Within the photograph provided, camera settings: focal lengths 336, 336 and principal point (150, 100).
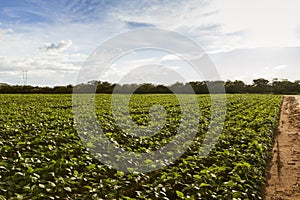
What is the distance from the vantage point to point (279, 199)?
6.57m

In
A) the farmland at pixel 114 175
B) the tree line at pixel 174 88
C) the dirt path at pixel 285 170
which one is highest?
the tree line at pixel 174 88

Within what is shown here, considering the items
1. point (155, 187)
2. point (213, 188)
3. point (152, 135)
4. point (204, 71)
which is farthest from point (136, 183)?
point (204, 71)

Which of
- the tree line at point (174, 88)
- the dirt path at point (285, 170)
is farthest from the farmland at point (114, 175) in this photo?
A: the tree line at point (174, 88)

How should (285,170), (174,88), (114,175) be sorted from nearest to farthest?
(114,175) → (285,170) → (174,88)

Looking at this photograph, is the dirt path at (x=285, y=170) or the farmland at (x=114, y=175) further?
the dirt path at (x=285, y=170)

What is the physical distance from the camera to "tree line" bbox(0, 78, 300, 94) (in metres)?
57.2

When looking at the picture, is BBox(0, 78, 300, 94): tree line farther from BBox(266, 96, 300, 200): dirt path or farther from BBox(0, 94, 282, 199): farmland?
BBox(0, 94, 282, 199): farmland

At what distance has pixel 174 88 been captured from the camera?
67.9 metres

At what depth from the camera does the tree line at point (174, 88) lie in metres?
57.2

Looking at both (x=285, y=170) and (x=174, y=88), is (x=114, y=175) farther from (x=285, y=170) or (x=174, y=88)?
(x=174, y=88)

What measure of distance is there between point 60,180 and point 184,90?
59.5 meters

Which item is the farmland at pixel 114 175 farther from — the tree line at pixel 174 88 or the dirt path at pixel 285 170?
the tree line at pixel 174 88

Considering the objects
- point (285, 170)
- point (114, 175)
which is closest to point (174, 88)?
point (285, 170)

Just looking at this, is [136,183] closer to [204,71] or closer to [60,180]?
[60,180]
